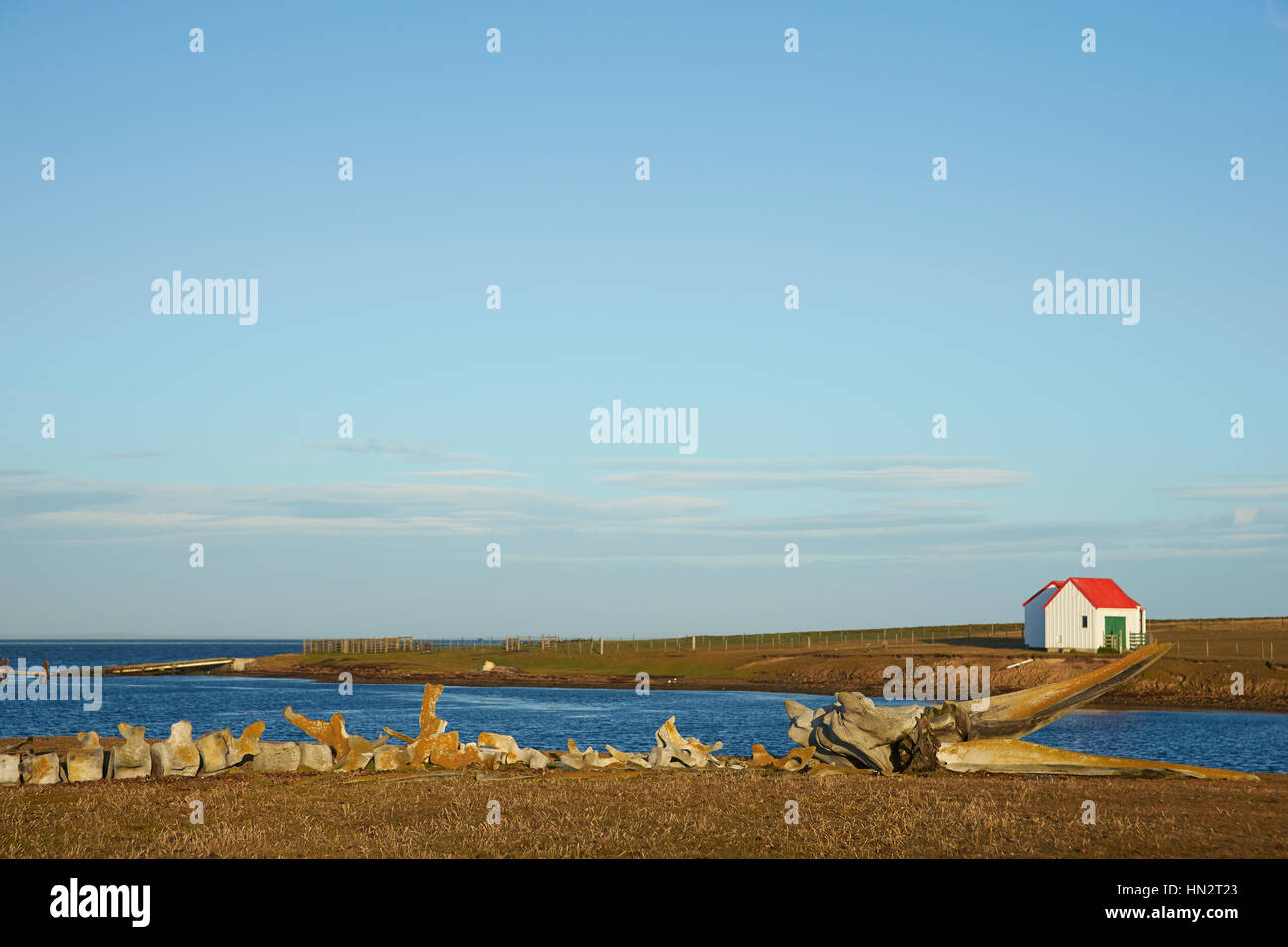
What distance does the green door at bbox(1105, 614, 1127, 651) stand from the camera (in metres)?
95.3

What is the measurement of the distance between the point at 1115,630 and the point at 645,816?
89.4 meters

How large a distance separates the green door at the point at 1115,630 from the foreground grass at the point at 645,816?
252 ft

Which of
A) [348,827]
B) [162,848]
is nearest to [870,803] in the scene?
[348,827]

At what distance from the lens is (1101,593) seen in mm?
97750

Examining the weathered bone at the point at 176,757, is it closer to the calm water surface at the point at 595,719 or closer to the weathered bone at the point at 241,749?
the weathered bone at the point at 241,749

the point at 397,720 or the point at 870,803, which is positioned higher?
the point at 870,803

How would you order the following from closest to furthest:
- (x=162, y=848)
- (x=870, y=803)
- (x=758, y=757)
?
1. (x=162, y=848)
2. (x=870, y=803)
3. (x=758, y=757)

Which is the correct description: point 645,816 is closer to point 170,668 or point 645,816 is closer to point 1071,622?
point 1071,622

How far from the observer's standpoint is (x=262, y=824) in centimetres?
1666

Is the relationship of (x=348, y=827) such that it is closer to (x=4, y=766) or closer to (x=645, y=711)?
(x=4, y=766)

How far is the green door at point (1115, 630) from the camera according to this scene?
95312 millimetres

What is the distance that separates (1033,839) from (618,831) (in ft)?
19.1
